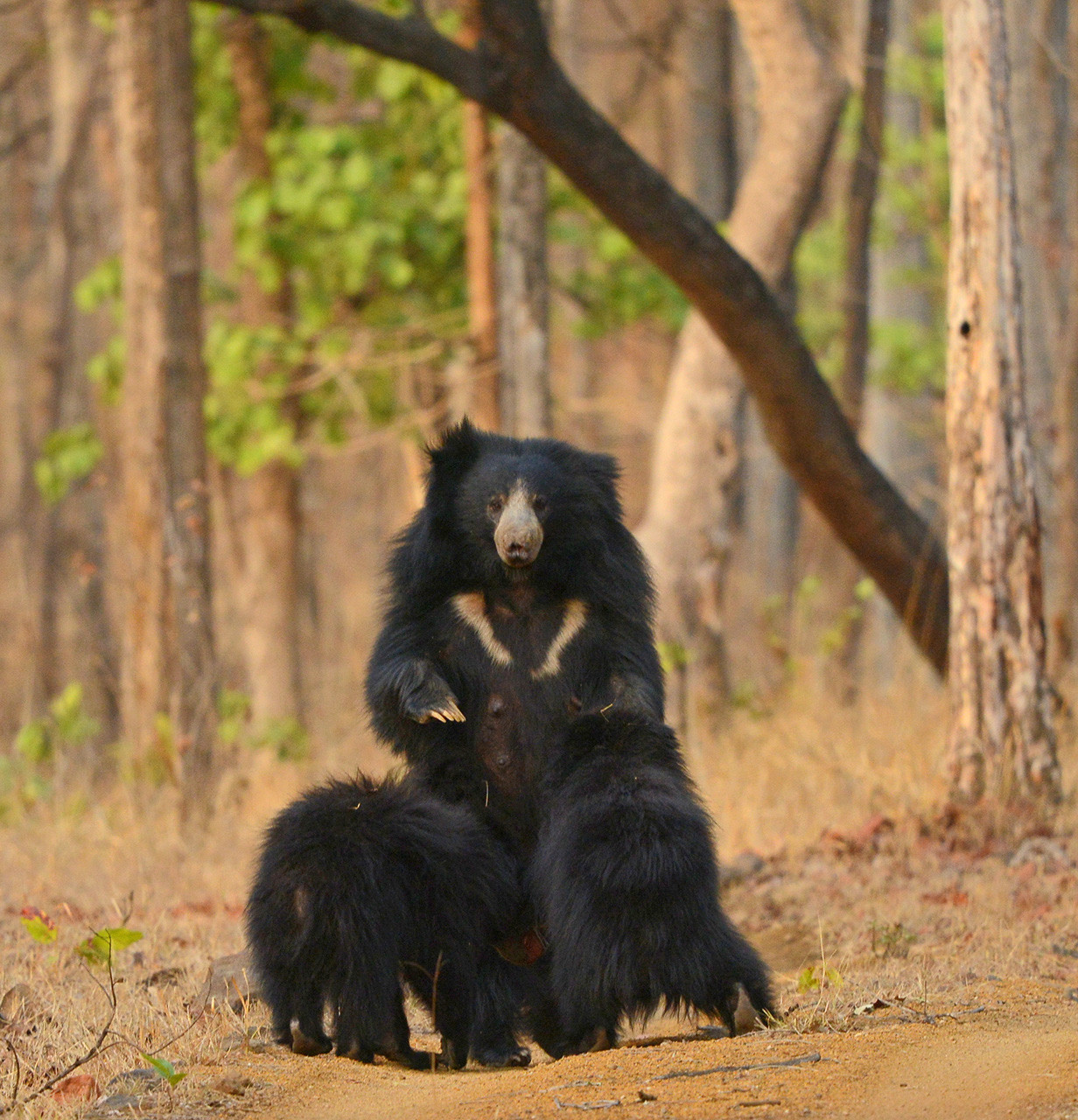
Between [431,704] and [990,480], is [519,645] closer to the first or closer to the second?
[431,704]

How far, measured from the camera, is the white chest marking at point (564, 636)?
4.24m

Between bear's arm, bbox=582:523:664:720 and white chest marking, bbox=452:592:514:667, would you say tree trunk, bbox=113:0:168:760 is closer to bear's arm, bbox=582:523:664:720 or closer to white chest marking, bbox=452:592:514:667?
white chest marking, bbox=452:592:514:667

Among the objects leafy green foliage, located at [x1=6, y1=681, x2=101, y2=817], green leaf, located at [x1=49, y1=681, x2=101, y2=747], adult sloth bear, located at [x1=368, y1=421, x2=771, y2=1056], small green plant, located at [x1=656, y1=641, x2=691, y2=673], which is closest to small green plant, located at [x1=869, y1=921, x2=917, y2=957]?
adult sloth bear, located at [x1=368, y1=421, x2=771, y2=1056]

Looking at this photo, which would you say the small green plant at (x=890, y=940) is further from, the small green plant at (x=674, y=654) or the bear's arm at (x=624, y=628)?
the small green plant at (x=674, y=654)

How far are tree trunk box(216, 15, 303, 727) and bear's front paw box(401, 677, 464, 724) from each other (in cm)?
697

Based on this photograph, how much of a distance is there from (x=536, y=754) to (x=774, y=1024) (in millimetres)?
908

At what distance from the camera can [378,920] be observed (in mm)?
3744

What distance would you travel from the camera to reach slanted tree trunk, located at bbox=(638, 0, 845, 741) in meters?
8.52

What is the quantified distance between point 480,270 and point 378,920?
6922 mm

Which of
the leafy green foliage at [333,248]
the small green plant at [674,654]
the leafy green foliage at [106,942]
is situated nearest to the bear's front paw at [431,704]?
the leafy green foliage at [106,942]

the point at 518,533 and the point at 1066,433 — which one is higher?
the point at 1066,433

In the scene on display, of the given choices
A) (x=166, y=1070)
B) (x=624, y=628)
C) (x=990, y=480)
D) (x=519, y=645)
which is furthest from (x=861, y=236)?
(x=166, y=1070)

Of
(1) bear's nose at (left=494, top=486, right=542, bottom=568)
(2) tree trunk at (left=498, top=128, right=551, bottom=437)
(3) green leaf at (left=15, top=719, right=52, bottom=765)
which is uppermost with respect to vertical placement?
(2) tree trunk at (left=498, top=128, right=551, bottom=437)

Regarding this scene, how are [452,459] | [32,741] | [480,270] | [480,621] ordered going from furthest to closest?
1. [480,270]
2. [32,741]
3. [452,459]
4. [480,621]
